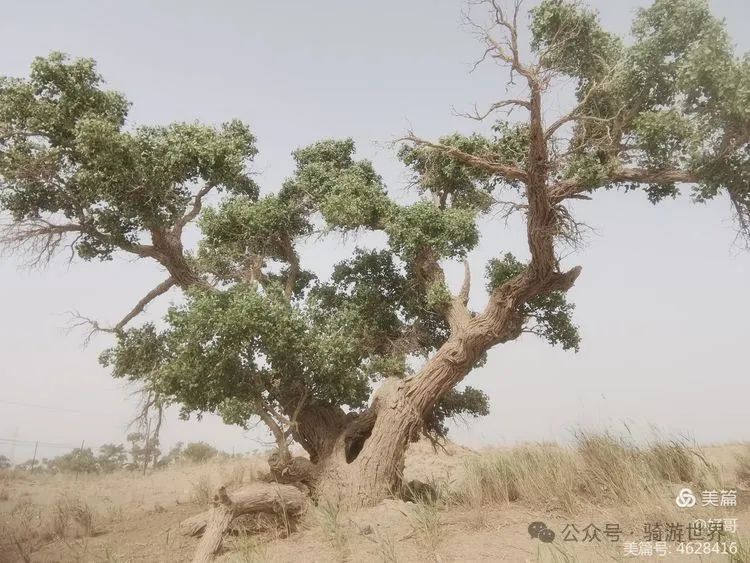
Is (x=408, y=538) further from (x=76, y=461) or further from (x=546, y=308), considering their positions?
(x=76, y=461)

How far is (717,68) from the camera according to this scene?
7.97 metres

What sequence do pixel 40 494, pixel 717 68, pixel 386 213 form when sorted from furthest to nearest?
pixel 40 494
pixel 386 213
pixel 717 68

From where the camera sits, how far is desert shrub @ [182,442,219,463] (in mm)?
30781

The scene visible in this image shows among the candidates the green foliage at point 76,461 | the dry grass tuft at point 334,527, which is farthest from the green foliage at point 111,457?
the dry grass tuft at point 334,527

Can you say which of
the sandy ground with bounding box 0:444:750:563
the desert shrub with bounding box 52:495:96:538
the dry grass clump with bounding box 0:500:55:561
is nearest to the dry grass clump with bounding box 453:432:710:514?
the sandy ground with bounding box 0:444:750:563

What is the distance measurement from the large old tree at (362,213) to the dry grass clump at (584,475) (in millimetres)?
1931

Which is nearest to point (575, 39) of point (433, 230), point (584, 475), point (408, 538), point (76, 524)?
point (433, 230)

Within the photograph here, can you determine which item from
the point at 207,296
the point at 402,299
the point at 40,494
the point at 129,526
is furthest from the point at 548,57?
the point at 40,494

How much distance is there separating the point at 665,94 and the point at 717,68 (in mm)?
1541

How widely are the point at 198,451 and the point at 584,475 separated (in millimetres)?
28668

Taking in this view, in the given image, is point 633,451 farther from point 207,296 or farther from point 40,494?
point 40,494

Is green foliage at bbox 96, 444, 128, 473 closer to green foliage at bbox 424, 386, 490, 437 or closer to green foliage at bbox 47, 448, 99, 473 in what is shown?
green foliage at bbox 47, 448, 99, 473

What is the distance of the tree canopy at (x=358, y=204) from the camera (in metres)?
8.80

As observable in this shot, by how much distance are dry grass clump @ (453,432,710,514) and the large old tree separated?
1.93 metres
